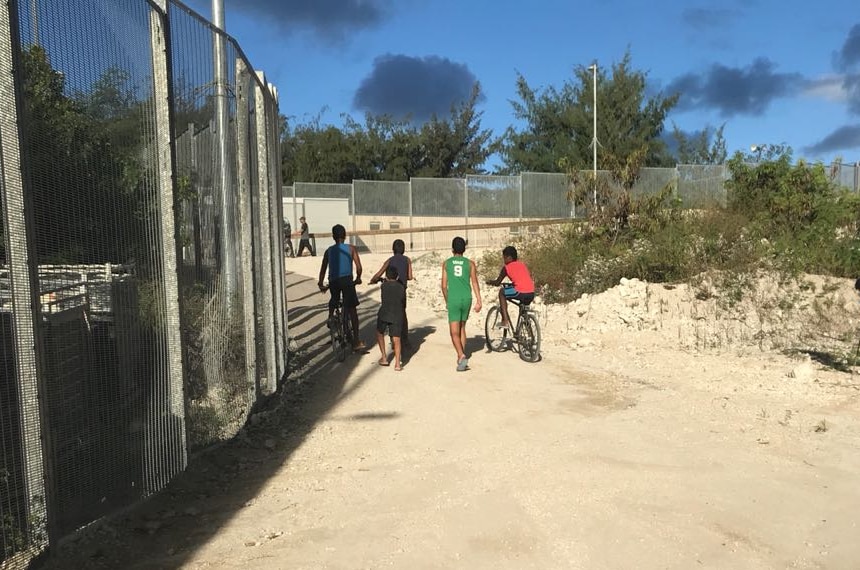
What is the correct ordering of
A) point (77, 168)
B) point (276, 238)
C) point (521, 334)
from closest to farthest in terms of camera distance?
point (77, 168) < point (276, 238) < point (521, 334)

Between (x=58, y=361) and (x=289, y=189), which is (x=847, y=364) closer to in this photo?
(x=58, y=361)

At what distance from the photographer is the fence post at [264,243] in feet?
23.6

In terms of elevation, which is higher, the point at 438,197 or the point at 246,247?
the point at 438,197

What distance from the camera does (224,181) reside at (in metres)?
5.97

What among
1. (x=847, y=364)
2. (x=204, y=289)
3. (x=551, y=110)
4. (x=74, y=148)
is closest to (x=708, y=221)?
(x=847, y=364)

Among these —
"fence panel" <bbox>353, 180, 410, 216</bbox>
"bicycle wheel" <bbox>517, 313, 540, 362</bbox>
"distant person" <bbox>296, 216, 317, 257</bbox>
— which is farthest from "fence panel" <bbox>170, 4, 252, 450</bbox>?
"fence panel" <bbox>353, 180, 410, 216</bbox>

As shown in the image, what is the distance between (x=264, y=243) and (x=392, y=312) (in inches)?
87.1

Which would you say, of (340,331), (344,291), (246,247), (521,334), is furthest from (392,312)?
(246,247)

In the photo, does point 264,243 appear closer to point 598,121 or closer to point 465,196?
point 465,196

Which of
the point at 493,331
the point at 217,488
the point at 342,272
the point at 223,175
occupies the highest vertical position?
the point at 223,175

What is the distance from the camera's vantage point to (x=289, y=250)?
28.2 metres

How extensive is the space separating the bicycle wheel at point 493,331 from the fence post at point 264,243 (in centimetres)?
367

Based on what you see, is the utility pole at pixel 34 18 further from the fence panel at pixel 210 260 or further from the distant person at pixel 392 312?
the distant person at pixel 392 312

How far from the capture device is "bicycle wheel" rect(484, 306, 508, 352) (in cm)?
1020
